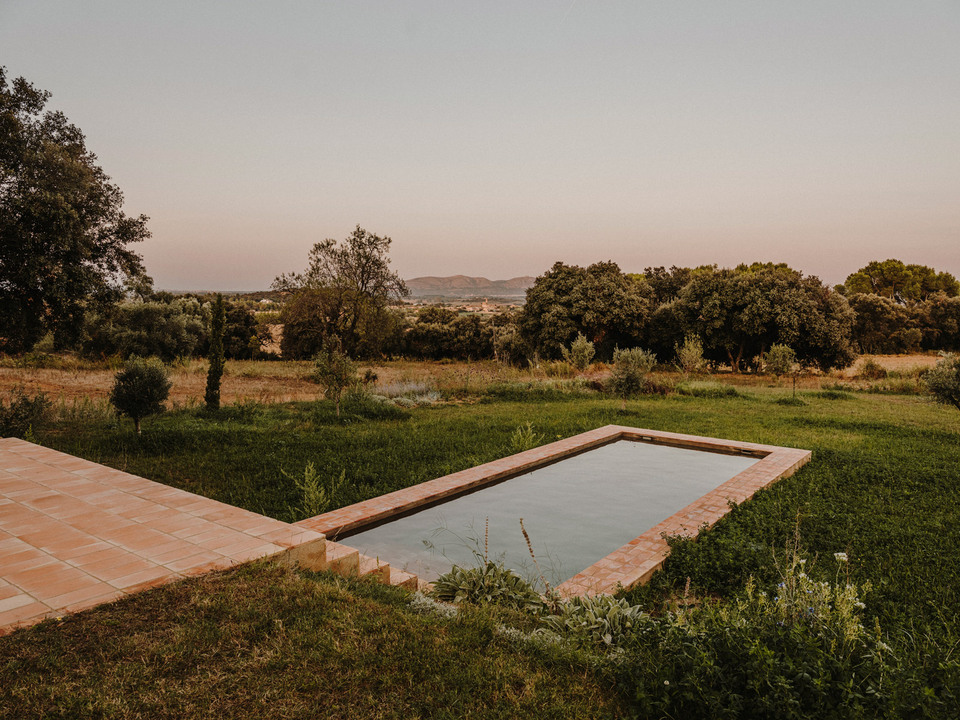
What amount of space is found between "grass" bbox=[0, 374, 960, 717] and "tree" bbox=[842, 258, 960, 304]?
32.2m

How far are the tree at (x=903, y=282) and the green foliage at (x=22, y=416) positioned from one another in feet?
146

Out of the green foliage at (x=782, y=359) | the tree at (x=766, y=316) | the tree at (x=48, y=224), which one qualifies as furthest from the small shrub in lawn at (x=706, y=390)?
the tree at (x=48, y=224)

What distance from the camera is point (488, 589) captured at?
363 cm

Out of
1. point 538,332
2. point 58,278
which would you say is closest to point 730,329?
point 538,332

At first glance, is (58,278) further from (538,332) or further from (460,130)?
(538,332)

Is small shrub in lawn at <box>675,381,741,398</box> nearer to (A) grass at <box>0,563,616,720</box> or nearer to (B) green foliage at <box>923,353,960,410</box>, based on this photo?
(B) green foliage at <box>923,353,960,410</box>

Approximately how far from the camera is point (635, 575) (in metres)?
4.09

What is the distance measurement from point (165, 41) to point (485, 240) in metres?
15.7

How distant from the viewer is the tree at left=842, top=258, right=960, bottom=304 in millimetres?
39500

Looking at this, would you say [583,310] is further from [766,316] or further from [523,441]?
[523,441]

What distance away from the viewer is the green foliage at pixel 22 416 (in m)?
7.55

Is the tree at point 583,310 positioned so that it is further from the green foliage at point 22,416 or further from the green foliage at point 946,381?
the green foliage at point 22,416

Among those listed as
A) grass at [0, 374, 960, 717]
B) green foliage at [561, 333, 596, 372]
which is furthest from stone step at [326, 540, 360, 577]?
green foliage at [561, 333, 596, 372]

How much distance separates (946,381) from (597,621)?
9.63 m
